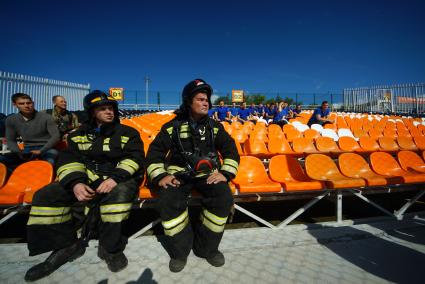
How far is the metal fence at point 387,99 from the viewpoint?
13414 millimetres

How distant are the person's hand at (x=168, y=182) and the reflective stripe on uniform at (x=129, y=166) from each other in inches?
12.1

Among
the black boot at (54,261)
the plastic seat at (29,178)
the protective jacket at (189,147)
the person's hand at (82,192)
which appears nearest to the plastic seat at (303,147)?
the protective jacket at (189,147)

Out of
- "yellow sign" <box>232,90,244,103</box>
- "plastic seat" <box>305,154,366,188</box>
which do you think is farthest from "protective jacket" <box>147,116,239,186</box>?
"yellow sign" <box>232,90,244,103</box>

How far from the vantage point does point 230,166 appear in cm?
211

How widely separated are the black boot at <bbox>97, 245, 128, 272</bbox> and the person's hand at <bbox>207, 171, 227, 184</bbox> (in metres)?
0.99

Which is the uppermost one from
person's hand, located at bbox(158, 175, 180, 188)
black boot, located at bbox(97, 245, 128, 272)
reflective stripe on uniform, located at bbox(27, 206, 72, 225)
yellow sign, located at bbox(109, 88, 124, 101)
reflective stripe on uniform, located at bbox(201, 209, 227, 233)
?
yellow sign, located at bbox(109, 88, 124, 101)

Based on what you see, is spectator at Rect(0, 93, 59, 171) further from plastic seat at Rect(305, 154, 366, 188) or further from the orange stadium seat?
the orange stadium seat

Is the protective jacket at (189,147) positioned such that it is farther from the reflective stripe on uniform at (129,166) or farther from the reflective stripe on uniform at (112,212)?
the reflective stripe on uniform at (112,212)

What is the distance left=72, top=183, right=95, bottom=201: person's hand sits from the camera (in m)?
1.75

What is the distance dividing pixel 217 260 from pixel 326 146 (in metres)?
3.92

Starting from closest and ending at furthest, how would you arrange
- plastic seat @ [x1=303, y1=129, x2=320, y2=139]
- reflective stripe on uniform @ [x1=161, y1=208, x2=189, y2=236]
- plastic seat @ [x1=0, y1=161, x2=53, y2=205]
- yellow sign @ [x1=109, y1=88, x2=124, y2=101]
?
1. reflective stripe on uniform @ [x1=161, y1=208, x2=189, y2=236]
2. plastic seat @ [x1=0, y1=161, x2=53, y2=205]
3. plastic seat @ [x1=303, y1=129, x2=320, y2=139]
4. yellow sign @ [x1=109, y1=88, x2=124, y2=101]

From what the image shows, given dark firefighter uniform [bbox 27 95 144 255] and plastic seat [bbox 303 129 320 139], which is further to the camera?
plastic seat [bbox 303 129 320 139]

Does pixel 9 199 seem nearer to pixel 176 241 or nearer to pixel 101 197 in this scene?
pixel 101 197

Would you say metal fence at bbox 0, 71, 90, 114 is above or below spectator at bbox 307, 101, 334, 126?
above
